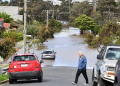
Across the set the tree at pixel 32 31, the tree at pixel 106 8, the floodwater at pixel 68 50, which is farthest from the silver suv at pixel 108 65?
the tree at pixel 106 8

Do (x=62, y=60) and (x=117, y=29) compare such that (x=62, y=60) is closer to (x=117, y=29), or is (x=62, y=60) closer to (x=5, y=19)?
(x=117, y=29)

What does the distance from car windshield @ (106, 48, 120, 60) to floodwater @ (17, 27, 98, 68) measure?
38.0m

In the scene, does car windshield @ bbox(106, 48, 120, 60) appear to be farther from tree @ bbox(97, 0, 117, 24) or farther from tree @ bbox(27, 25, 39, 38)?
tree @ bbox(97, 0, 117, 24)

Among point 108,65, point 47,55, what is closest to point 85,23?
point 47,55

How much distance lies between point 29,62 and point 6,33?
58618mm

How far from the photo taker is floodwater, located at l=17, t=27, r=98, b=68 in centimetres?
5878

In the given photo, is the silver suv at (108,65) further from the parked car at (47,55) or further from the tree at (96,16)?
the tree at (96,16)

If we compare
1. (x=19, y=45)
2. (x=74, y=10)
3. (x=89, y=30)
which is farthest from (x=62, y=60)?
(x=74, y=10)

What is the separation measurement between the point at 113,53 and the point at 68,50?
2328 inches

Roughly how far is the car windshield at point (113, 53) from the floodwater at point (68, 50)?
37997mm

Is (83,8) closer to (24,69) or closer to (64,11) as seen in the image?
(64,11)

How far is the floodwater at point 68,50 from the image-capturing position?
5878 centimetres

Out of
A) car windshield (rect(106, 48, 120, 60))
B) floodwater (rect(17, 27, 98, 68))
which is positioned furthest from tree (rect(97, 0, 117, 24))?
car windshield (rect(106, 48, 120, 60))

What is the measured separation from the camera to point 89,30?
356 ft
